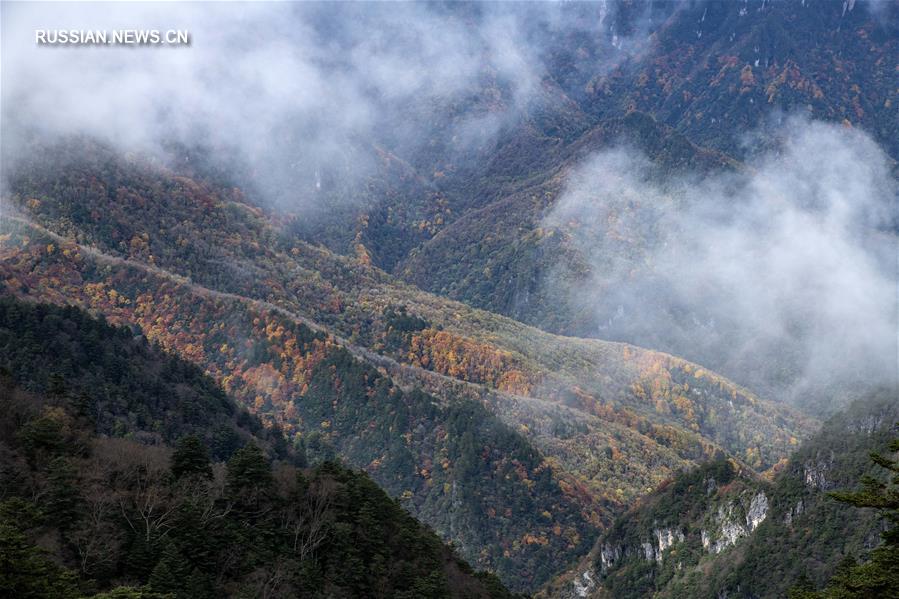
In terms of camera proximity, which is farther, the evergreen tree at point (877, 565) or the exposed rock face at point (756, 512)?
the exposed rock face at point (756, 512)

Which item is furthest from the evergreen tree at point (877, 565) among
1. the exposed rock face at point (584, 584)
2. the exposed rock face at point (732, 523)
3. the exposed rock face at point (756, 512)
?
the exposed rock face at point (584, 584)

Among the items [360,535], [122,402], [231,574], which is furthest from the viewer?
[122,402]

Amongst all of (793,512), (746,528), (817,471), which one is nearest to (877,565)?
(793,512)

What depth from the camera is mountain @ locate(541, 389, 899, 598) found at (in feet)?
406

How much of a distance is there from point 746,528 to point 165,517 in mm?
92525

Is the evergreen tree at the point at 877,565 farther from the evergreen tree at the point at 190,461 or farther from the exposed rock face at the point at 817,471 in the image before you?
the exposed rock face at the point at 817,471

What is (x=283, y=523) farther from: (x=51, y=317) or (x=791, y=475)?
(x=791, y=475)

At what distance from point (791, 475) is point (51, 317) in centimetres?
11073

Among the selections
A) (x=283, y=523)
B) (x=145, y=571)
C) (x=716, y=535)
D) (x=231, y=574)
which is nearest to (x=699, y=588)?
(x=716, y=535)

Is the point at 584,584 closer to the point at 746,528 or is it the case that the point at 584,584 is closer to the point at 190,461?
the point at 746,528

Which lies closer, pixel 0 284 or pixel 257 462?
pixel 257 462

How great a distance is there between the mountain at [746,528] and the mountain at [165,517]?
118 feet

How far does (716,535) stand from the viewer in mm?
143250

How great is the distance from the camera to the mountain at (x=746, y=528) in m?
124
